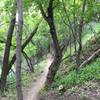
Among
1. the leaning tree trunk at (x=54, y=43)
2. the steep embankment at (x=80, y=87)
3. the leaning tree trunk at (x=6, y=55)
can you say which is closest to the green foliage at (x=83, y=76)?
the steep embankment at (x=80, y=87)

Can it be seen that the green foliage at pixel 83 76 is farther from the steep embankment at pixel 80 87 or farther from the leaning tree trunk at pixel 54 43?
the leaning tree trunk at pixel 54 43

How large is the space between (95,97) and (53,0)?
4.58 m

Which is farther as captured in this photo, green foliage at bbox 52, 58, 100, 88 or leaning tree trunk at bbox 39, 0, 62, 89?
leaning tree trunk at bbox 39, 0, 62, 89

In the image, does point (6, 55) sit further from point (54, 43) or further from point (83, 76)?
point (83, 76)

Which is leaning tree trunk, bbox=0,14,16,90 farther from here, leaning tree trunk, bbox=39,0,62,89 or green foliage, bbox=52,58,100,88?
green foliage, bbox=52,58,100,88

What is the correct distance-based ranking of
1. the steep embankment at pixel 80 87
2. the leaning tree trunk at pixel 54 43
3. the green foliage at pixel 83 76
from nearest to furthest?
the steep embankment at pixel 80 87 < the green foliage at pixel 83 76 < the leaning tree trunk at pixel 54 43

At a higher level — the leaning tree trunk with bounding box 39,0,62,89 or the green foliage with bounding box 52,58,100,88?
the leaning tree trunk with bounding box 39,0,62,89

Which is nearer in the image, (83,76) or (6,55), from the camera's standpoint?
(83,76)

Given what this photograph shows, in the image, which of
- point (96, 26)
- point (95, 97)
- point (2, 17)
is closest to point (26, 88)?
point (2, 17)

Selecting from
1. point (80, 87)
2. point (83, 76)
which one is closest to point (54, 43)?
point (83, 76)

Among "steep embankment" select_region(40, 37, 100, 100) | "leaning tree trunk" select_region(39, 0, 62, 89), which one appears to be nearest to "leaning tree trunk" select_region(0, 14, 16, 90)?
"leaning tree trunk" select_region(39, 0, 62, 89)

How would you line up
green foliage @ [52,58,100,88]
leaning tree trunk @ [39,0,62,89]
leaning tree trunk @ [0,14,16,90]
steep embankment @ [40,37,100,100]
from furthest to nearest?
leaning tree trunk @ [0,14,16,90]
leaning tree trunk @ [39,0,62,89]
green foliage @ [52,58,100,88]
steep embankment @ [40,37,100,100]

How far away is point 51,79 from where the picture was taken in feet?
Answer: 44.7

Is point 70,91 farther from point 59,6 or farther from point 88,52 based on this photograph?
point 88,52
